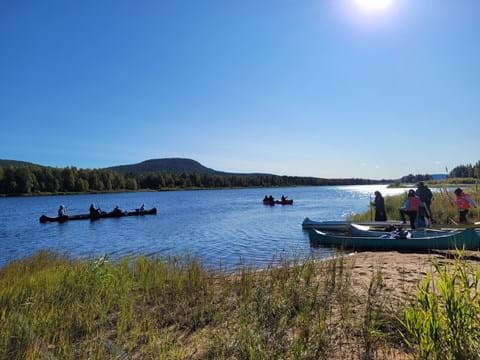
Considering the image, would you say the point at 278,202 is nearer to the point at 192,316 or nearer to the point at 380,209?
the point at 380,209

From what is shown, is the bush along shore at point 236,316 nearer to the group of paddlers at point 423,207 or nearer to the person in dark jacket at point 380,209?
the group of paddlers at point 423,207

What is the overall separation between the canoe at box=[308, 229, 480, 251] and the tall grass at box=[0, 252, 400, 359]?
17.5ft

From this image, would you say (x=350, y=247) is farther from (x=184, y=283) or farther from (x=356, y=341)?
(x=356, y=341)

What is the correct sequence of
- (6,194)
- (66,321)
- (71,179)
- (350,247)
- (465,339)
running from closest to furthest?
1. (465,339)
2. (66,321)
3. (350,247)
4. (6,194)
5. (71,179)

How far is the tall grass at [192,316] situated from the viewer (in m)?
3.82

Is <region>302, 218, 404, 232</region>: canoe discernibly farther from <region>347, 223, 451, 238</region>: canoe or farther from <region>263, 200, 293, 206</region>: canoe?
<region>263, 200, 293, 206</region>: canoe

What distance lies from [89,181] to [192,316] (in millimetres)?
101449

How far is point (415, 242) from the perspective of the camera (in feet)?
40.5

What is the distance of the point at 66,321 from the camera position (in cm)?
485

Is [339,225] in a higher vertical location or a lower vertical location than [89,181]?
lower

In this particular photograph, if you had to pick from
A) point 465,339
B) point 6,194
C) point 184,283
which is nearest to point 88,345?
point 184,283

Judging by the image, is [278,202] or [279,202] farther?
[278,202]

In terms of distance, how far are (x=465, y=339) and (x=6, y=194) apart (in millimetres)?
99803

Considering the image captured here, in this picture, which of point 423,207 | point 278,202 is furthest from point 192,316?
point 278,202
